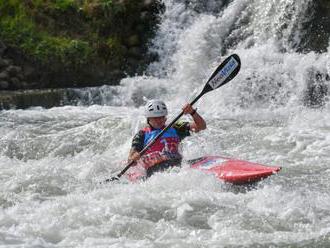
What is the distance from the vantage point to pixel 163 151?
732cm

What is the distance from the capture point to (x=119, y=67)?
1441 cm

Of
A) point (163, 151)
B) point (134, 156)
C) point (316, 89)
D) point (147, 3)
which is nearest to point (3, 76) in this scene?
point (147, 3)

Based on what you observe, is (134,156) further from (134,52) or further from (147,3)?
(147,3)

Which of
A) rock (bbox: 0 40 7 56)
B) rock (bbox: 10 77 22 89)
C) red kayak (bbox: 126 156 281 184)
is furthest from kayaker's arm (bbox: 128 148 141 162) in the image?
rock (bbox: 0 40 7 56)

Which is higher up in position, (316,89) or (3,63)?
(316,89)

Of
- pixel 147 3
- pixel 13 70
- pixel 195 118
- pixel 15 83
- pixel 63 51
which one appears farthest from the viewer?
pixel 147 3

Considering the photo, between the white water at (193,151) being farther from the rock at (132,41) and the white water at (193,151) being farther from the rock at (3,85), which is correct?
the rock at (3,85)

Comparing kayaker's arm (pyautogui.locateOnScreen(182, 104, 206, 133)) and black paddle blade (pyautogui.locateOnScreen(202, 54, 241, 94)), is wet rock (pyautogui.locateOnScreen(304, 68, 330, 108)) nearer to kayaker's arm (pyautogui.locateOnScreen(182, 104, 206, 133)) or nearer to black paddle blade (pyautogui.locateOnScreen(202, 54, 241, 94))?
black paddle blade (pyautogui.locateOnScreen(202, 54, 241, 94))

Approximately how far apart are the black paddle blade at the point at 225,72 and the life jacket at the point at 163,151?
81 centimetres

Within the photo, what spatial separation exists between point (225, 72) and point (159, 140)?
1.25m

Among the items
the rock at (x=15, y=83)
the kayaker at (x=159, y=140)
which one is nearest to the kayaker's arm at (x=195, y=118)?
the kayaker at (x=159, y=140)

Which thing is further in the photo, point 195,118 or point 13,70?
point 13,70

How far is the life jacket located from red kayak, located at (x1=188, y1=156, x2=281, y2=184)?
10.2 inches

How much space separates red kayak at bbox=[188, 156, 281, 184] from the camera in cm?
644
